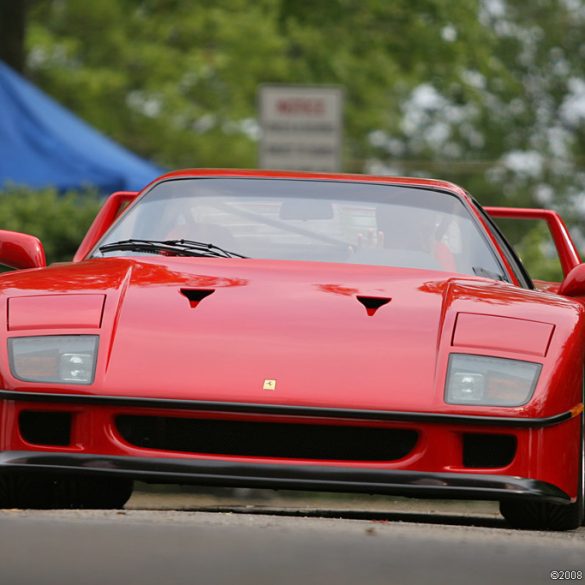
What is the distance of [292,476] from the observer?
408 cm

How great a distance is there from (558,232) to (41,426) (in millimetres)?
2985

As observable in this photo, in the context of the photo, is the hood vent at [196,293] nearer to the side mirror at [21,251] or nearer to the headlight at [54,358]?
the headlight at [54,358]

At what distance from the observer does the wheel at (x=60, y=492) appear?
466 centimetres

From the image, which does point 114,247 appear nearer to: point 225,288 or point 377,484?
point 225,288

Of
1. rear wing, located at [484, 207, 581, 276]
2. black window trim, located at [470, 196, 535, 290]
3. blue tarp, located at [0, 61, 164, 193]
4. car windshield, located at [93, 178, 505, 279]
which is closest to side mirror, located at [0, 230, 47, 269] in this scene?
car windshield, located at [93, 178, 505, 279]

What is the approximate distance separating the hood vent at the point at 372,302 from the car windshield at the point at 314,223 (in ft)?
2.26

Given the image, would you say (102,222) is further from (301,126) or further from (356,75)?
(356,75)

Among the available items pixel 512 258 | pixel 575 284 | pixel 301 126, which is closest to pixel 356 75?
pixel 301 126

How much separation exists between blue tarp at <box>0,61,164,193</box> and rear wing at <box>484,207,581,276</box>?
958 cm

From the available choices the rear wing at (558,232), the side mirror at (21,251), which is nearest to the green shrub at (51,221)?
the rear wing at (558,232)

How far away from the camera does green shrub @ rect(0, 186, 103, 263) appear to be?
1070 centimetres

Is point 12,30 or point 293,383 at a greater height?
point 12,30

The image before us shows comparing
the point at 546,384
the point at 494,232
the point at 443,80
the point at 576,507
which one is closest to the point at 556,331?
the point at 546,384

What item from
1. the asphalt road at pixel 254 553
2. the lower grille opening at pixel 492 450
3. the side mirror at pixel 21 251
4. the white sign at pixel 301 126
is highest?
the white sign at pixel 301 126
